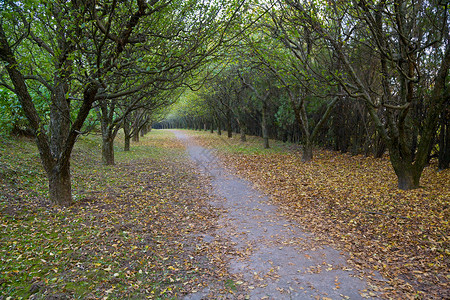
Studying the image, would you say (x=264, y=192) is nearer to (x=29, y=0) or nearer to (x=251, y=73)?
(x=29, y=0)

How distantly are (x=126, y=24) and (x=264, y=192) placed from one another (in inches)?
274

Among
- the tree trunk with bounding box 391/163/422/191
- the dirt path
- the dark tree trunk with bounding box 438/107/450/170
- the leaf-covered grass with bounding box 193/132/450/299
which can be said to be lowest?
the dirt path

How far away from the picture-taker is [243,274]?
503cm

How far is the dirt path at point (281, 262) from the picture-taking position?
448 centimetres

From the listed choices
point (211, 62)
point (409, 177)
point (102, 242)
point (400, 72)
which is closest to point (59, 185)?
point (102, 242)

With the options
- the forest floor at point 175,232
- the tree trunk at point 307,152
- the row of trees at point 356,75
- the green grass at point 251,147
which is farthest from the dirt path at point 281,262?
the green grass at point 251,147

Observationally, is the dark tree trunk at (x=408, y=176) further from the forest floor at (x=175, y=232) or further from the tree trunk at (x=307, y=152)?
the tree trunk at (x=307, y=152)

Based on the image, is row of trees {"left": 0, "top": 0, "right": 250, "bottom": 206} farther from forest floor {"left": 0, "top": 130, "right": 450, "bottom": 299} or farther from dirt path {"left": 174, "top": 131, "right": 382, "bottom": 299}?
dirt path {"left": 174, "top": 131, "right": 382, "bottom": 299}

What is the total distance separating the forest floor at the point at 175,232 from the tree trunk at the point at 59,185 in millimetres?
320

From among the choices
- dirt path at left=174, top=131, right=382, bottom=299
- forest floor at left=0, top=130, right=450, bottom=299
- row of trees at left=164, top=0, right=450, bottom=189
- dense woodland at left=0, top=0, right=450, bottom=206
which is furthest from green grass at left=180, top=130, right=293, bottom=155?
dirt path at left=174, top=131, right=382, bottom=299

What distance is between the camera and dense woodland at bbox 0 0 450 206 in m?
6.04

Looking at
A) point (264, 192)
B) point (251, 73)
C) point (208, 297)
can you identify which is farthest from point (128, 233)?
point (251, 73)

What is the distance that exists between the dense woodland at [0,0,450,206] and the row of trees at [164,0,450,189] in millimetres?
60

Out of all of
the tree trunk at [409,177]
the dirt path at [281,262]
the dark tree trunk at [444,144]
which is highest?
the dark tree trunk at [444,144]
